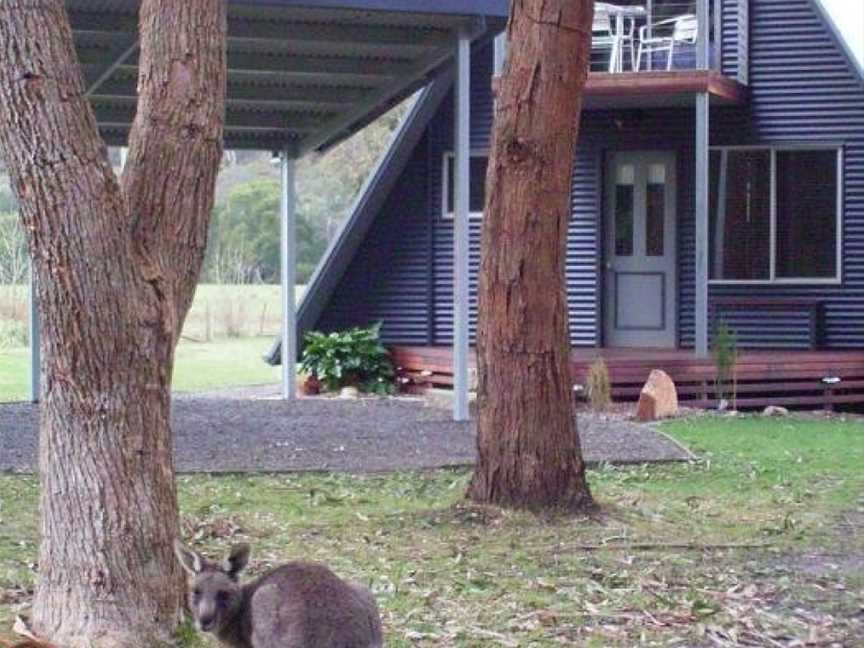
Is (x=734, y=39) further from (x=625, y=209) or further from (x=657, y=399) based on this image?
(x=657, y=399)

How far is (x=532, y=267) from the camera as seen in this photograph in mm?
10977

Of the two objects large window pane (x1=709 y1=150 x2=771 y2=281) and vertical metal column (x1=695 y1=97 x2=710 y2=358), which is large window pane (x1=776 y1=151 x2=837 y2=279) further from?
vertical metal column (x1=695 y1=97 x2=710 y2=358)

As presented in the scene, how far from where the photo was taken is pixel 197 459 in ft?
45.2

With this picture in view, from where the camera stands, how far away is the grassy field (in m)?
27.7

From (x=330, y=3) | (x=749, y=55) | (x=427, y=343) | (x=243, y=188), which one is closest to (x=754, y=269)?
(x=749, y=55)

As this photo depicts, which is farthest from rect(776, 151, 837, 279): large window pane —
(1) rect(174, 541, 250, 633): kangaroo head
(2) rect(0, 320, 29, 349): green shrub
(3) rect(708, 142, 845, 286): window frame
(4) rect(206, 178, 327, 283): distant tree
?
(4) rect(206, 178, 327, 283): distant tree

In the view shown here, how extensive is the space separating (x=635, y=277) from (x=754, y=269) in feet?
4.90

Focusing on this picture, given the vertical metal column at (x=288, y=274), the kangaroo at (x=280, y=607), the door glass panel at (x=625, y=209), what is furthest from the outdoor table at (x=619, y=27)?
the kangaroo at (x=280, y=607)

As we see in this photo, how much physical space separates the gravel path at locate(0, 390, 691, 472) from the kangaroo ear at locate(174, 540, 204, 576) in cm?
632

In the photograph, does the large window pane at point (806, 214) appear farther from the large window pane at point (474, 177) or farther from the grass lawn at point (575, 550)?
the grass lawn at point (575, 550)

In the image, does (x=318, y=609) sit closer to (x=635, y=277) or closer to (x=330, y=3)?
(x=330, y=3)

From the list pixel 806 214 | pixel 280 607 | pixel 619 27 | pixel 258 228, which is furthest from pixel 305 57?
pixel 258 228

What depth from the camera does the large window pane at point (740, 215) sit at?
878 inches

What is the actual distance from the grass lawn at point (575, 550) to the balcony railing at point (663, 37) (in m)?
8.79
